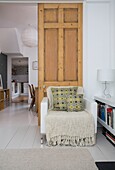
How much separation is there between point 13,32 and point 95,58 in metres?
4.67

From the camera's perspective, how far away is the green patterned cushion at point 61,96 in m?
3.74

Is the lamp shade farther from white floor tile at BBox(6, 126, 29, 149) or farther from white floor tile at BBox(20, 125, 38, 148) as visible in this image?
white floor tile at BBox(6, 126, 29, 149)

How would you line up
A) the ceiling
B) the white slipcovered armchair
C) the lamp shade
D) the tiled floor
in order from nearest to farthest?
the tiled floor, the white slipcovered armchair, the lamp shade, the ceiling

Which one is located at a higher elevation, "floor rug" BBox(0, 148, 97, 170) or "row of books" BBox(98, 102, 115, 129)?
"row of books" BBox(98, 102, 115, 129)

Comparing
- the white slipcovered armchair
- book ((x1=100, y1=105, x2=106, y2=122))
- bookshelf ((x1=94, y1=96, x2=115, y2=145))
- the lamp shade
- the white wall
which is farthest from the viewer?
the white wall

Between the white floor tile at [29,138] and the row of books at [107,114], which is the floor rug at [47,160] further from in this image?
the row of books at [107,114]

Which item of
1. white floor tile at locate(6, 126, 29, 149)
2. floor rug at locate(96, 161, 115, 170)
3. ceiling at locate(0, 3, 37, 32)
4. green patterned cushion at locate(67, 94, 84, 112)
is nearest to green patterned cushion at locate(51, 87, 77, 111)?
green patterned cushion at locate(67, 94, 84, 112)

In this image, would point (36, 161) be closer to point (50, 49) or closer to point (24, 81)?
point (50, 49)

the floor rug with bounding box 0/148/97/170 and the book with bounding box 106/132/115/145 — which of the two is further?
the book with bounding box 106/132/115/145

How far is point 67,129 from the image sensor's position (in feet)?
10.2

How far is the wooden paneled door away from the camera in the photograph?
4375 mm

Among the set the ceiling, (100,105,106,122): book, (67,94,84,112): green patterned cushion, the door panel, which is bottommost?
(100,105,106,122): book

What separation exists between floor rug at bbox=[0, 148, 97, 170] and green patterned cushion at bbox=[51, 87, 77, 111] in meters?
1.15

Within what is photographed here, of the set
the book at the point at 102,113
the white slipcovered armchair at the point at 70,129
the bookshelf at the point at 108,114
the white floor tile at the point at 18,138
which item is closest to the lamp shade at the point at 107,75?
the bookshelf at the point at 108,114
